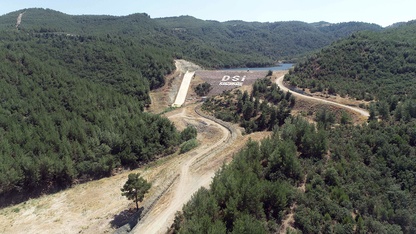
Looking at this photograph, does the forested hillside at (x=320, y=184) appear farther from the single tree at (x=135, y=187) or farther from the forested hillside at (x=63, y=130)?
the forested hillside at (x=63, y=130)

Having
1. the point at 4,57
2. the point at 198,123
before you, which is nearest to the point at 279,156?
the point at 198,123

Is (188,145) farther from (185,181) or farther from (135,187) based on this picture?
(135,187)

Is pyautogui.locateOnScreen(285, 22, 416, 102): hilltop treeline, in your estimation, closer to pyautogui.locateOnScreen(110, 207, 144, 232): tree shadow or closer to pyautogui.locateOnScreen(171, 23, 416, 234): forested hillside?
pyautogui.locateOnScreen(171, 23, 416, 234): forested hillside

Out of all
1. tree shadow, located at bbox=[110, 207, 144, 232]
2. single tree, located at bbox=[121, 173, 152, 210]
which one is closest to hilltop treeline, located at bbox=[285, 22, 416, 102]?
single tree, located at bbox=[121, 173, 152, 210]

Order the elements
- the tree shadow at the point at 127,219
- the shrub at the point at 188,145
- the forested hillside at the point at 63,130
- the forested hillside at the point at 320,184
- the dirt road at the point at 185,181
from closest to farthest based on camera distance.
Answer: the forested hillside at the point at 320,184 < the dirt road at the point at 185,181 < the tree shadow at the point at 127,219 < the forested hillside at the point at 63,130 < the shrub at the point at 188,145

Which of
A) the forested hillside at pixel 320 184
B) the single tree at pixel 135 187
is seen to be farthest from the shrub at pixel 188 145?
the single tree at pixel 135 187

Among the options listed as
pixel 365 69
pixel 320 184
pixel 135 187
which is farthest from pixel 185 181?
pixel 365 69

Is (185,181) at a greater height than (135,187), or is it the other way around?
(135,187)

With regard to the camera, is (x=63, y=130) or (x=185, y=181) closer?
(x=185, y=181)
